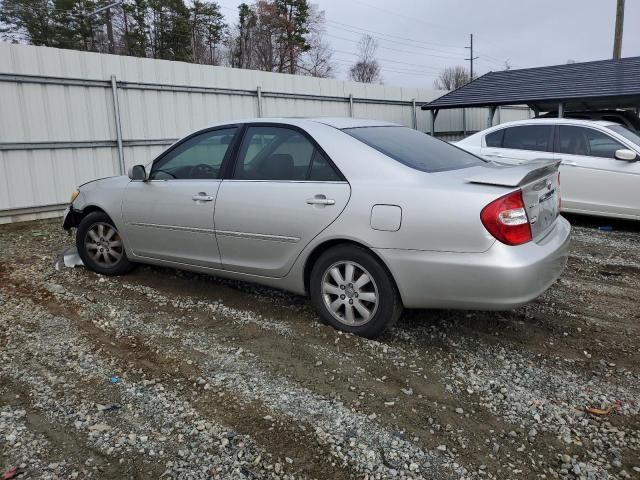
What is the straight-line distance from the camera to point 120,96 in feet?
29.9

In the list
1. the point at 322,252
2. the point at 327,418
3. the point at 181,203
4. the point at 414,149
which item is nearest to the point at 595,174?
the point at 414,149

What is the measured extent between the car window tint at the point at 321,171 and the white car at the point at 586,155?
362 cm

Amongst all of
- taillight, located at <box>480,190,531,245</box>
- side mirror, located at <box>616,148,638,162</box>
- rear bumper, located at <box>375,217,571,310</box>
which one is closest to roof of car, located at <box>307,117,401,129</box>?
rear bumper, located at <box>375,217,571,310</box>

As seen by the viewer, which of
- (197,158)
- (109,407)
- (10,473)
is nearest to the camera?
(10,473)

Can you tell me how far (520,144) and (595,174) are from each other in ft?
3.97

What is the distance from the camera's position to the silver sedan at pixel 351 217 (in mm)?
3221

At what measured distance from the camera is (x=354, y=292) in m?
3.67

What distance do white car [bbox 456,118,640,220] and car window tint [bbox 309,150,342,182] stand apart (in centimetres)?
362

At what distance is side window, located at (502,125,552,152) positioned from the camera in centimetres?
780

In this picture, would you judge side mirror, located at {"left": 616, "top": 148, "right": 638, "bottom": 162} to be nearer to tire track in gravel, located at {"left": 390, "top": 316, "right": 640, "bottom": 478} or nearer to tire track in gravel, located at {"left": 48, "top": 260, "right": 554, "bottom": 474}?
tire track in gravel, located at {"left": 390, "top": 316, "right": 640, "bottom": 478}

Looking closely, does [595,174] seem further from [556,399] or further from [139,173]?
[139,173]

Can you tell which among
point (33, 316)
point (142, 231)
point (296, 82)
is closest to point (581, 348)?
point (142, 231)

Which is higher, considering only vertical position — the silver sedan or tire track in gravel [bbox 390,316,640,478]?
the silver sedan

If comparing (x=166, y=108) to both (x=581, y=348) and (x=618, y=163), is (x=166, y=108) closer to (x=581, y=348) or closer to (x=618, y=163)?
(x=618, y=163)
